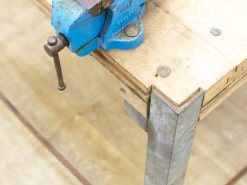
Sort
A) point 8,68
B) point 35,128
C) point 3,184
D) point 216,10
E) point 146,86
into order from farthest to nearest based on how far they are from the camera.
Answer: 1. point 8,68
2. point 35,128
3. point 3,184
4. point 216,10
5. point 146,86

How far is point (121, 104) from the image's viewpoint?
1748 millimetres

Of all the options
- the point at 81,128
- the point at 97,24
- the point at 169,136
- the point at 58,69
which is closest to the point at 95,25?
the point at 97,24

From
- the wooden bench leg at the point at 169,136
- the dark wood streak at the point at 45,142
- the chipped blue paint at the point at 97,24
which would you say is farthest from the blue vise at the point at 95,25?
the dark wood streak at the point at 45,142

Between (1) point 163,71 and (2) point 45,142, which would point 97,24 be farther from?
(2) point 45,142

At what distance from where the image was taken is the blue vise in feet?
2.99

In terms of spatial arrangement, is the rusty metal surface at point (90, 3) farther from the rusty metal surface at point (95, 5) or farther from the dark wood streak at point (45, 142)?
the dark wood streak at point (45, 142)

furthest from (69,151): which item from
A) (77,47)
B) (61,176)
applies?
(77,47)

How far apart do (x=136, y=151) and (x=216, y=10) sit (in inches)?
28.7

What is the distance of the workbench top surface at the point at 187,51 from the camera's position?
0.95 m

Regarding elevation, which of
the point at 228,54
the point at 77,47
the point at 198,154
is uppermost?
the point at 228,54

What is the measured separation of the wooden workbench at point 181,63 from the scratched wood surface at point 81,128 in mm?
555

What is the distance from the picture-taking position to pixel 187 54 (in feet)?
3.22

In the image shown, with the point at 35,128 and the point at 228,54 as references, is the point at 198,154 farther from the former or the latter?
the point at 228,54

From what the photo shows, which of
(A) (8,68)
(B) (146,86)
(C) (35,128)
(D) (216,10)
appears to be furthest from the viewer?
(A) (8,68)
